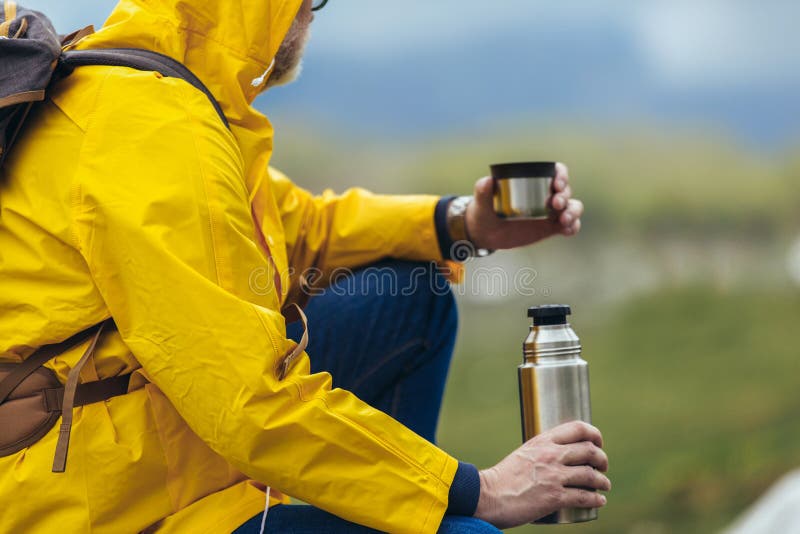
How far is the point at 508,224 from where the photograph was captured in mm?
2170

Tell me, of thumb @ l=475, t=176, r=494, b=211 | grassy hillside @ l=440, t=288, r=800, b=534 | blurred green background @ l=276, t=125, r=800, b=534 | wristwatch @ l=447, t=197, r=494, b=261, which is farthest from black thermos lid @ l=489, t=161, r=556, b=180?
blurred green background @ l=276, t=125, r=800, b=534

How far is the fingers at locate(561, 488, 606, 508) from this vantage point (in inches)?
58.7

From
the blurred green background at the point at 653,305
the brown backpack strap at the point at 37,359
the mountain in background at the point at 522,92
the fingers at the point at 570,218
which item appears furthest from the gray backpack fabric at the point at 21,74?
the mountain in background at the point at 522,92

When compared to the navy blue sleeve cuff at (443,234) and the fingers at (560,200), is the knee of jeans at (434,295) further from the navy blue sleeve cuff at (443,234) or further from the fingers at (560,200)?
the fingers at (560,200)

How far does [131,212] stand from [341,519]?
0.55m

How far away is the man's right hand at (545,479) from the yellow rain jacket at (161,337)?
10 centimetres

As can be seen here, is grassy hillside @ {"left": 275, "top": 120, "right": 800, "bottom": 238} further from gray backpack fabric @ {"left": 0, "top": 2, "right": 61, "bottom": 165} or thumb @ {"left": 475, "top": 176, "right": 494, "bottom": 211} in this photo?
gray backpack fabric @ {"left": 0, "top": 2, "right": 61, "bottom": 165}

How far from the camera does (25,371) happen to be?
136 cm

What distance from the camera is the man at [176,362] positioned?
1308 mm

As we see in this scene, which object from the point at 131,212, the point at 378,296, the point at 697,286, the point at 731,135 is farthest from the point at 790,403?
the point at 131,212

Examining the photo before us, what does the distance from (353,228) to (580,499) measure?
921 mm

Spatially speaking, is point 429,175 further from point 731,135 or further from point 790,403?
point 790,403

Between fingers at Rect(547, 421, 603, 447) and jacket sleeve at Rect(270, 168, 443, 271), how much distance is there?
724 millimetres

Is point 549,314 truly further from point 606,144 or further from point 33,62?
point 606,144
